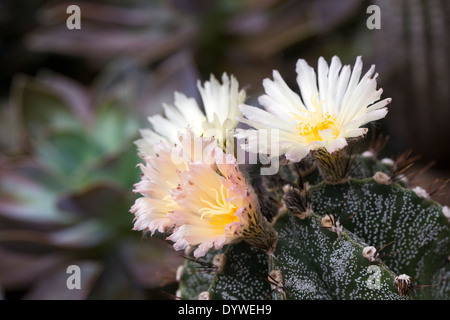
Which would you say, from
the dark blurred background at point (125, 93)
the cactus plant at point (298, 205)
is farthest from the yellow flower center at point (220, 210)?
the dark blurred background at point (125, 93)

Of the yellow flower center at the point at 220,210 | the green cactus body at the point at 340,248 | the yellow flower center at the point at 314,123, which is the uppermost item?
the yellow flower center at the point at 314,123

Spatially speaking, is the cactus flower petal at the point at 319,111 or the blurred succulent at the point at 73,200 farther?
the blurred succulent at the point at 73,200

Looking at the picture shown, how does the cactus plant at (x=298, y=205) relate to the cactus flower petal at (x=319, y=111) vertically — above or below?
below

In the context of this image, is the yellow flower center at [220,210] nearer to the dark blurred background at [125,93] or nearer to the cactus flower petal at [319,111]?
the cactus flower petal at [319,111]

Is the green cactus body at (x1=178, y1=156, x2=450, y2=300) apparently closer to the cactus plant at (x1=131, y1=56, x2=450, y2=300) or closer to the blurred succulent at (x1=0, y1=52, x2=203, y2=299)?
the cactus plant at (x1=131, y1=56, x2=450, y2=300)

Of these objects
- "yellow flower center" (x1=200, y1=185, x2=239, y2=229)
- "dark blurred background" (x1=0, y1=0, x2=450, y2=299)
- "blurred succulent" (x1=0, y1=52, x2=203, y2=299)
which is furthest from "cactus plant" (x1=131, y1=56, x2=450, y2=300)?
"blurred succulent" (x1=0, y1=52, x2=203, y2=299)

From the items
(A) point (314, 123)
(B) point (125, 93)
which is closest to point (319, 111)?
(A) point (314, 123)
